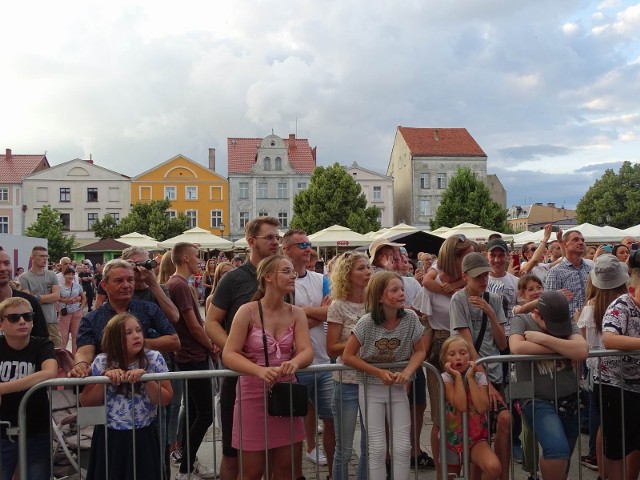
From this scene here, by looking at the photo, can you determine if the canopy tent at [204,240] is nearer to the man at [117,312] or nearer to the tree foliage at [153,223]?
the man at [117,312]

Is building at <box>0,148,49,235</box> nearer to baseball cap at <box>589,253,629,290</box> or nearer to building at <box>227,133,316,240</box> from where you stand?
building at <box>227,133,316,240</box>

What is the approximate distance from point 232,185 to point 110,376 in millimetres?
58704

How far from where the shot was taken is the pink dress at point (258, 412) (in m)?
3.97

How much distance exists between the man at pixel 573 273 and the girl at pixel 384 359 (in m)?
3.08

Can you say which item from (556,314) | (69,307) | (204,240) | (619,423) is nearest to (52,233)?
(204,240)

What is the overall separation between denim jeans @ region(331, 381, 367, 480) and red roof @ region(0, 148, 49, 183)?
6287 centimetres

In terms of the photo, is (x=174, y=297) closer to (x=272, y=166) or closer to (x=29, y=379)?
(x=29, y=379)

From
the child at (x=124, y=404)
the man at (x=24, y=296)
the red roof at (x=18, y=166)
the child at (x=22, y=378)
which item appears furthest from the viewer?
the red roof at (x=18, y=166)

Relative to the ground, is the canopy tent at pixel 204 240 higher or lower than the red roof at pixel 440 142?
lower

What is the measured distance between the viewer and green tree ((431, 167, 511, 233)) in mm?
48375

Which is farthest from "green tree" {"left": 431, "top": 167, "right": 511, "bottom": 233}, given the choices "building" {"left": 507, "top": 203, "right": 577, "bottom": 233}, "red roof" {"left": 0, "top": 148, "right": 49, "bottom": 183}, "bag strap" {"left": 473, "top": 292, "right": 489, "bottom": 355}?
"building" {"left": 507, "top": 203, "right": 577, "bottom": 233}

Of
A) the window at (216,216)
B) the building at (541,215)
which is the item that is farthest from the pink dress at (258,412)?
the building at (541,215)

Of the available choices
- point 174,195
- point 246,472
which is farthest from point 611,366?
point 174,195

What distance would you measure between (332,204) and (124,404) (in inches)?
1798
